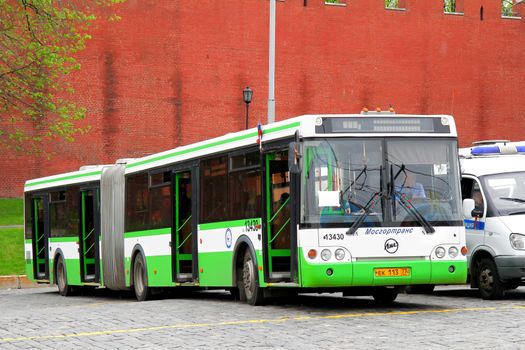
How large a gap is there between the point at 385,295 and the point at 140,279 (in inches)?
239

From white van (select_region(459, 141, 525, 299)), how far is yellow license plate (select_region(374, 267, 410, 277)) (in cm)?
287

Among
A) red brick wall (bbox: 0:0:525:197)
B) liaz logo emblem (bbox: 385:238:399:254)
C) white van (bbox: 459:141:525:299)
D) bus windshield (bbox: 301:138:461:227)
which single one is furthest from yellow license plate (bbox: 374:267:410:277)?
red brick wall (bbox: 0:0:525:197)

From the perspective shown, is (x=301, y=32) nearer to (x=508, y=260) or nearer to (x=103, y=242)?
(x=103, y=242)

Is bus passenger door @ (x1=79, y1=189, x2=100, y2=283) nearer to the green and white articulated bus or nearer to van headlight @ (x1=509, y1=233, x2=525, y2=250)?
the green and white articulated bus

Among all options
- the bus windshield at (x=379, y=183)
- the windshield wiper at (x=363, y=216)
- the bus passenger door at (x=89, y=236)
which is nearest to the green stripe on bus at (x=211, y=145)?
the bus windshield at (x=379, y=183)

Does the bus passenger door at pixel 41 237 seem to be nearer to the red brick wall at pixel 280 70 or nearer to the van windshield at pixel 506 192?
the van windshield at pixel 506 192

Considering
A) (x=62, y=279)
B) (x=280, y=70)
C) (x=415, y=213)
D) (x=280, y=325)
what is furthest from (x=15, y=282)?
(x=280, y=70)

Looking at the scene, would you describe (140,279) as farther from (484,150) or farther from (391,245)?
(391,245)

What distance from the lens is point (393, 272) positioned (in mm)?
13453

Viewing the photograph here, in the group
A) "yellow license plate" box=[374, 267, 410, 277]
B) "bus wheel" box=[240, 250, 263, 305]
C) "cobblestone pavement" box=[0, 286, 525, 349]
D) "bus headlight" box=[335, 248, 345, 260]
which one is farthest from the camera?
"bus wheel" box=[240, 250, 263, 305]

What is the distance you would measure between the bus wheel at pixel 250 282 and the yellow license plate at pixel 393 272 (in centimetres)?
196

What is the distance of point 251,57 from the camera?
52.3m

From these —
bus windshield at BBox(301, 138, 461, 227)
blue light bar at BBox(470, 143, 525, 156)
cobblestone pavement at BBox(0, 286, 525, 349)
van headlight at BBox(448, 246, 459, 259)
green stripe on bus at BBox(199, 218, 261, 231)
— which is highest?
blue light bar at BBox(470, 143, 525, 156)

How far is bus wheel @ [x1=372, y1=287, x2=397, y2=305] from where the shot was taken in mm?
14906
